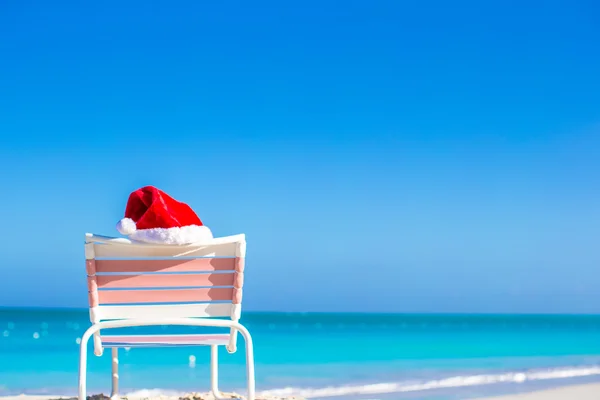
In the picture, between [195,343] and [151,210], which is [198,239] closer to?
[151,210]

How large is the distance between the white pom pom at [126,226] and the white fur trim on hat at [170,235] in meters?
0.04

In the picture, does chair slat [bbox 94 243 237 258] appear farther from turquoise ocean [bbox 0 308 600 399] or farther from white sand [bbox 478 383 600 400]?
white sand [bbox 478 383 600 400]

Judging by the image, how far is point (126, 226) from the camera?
3492 millimetres

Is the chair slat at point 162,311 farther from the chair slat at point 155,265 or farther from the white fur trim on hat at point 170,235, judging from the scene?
the white fur trim on hat at point 170,235

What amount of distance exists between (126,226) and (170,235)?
25 cm

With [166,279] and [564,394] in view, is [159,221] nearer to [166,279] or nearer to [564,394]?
[166,279]

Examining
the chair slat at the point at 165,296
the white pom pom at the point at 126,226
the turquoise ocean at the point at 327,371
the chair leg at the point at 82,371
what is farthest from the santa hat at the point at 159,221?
the turquoise ocean at the point at 327,371

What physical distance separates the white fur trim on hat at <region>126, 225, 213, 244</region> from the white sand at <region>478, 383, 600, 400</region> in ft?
20.5

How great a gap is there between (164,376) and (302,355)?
212 inches

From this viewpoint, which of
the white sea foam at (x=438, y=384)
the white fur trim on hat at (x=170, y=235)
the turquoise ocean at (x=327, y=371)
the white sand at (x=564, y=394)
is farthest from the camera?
the turquoise ocean at (x=327, y=371)

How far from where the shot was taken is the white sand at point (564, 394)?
8763mm

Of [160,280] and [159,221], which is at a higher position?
[159,221]

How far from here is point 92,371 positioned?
11.2m

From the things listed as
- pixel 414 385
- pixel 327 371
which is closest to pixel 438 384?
pixel 414 385
